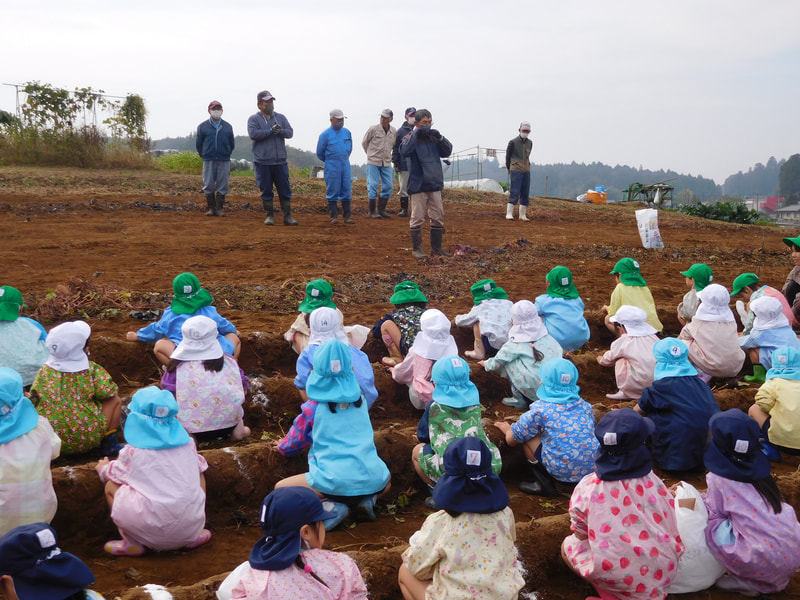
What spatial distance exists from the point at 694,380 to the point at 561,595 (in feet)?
6.39

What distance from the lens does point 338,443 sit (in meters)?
4.01

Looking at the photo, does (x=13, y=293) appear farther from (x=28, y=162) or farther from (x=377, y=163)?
(x=28, y=162)

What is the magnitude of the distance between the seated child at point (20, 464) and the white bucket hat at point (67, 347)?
27.3 inches

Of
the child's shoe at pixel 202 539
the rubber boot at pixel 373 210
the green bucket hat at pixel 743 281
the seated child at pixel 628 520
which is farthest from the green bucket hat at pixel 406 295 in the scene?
the rubber boot at pixel 373 210

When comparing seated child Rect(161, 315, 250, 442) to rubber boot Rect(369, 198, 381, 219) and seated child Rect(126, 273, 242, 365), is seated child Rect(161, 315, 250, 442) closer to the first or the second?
seated child Rect(126, 273, 242, 365)

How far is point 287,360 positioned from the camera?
674cm

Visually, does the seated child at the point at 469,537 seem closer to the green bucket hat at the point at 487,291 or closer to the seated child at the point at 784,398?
the seated child at the point at 784,398

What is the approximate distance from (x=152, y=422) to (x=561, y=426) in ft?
7.99

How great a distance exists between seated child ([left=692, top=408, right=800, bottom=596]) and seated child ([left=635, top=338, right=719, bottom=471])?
1.20 meters

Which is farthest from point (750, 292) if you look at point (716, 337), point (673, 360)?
point (673, 360)

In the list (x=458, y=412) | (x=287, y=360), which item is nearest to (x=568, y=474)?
(x=458, y=412)

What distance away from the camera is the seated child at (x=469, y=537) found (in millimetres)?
3035

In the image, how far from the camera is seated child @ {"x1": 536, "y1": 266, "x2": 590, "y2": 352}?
6570mm

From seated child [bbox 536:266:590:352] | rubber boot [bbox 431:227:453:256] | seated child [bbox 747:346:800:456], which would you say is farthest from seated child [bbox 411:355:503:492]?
rubber boot [bbox 431:227:453:256]
